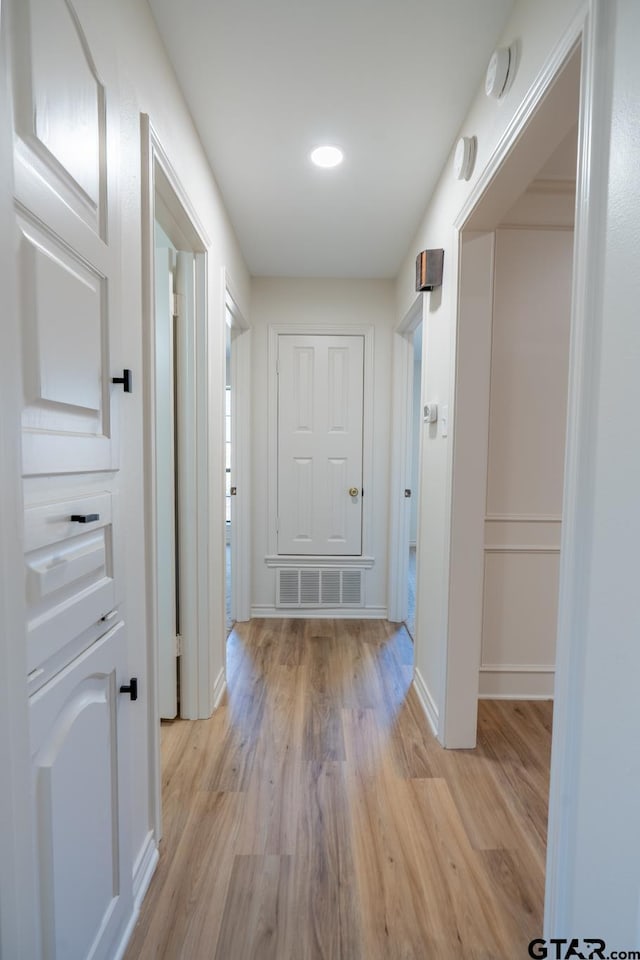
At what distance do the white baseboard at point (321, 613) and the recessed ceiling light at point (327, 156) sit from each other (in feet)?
9.25

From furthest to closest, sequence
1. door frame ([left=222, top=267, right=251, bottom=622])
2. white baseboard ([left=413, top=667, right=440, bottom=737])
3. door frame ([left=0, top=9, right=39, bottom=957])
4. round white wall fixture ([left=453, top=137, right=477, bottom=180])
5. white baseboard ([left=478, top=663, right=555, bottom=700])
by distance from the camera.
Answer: door frame ([left=222, top=267, right=251, bottom=622]) < white baseboard ([left=478, top=663, right=555, bottom=700]) < white baseboard ([left=413, top=667, right=440, bottom=737]) < round white wall fixture ([left=453, top=137, right=477, bottom=180]) < door frame ([left=0, top=9, right=39, bottom=957])

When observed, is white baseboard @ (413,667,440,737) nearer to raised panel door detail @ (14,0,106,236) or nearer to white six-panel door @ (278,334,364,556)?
white six-panel door @ (278,334,364,556)

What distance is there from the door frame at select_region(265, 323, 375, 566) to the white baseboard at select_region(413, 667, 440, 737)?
115cm

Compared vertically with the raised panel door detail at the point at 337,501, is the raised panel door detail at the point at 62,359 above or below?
above

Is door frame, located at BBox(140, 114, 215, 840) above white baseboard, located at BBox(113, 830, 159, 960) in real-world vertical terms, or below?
above

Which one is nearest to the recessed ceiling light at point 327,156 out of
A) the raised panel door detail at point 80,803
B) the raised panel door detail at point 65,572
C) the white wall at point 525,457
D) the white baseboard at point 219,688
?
the white wall at point 525,457

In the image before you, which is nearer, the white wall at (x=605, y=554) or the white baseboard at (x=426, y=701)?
the white wall at (x=605, y=554)

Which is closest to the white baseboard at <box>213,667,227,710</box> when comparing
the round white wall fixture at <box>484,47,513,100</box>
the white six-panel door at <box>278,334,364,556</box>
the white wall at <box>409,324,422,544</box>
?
the white six-panel door at <box>278,334,364,556</box>

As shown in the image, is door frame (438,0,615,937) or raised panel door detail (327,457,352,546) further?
raised panel door detail (327,457,352,546)

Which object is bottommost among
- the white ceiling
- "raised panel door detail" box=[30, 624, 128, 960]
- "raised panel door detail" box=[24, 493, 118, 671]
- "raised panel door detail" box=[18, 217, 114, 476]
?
"raised panel door detail" box=[30, 624, 128, 960]

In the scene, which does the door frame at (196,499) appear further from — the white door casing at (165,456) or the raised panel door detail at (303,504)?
the raised panel door detail at (303,504)

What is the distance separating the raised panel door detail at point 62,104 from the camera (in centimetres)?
67

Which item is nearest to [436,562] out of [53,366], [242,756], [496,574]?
[496,574]

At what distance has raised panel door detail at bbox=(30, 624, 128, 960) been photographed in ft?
2.50
